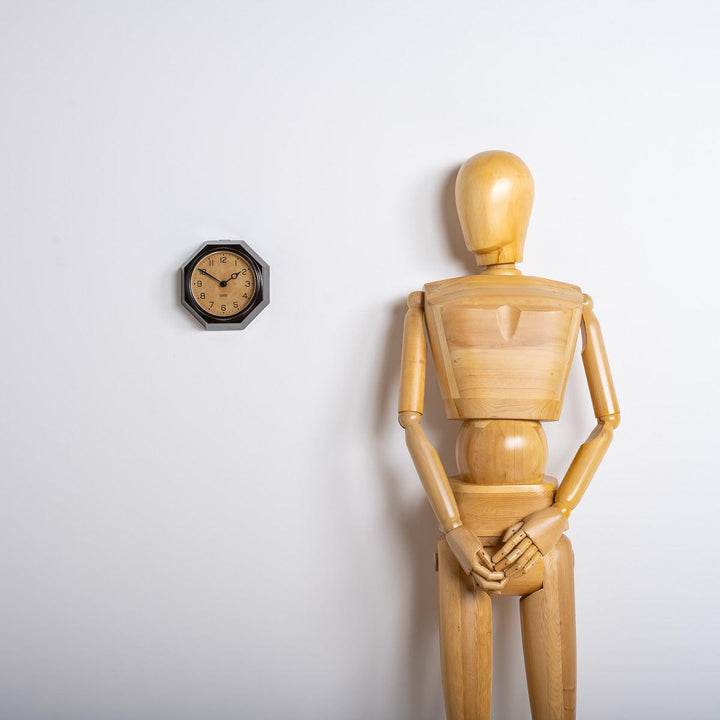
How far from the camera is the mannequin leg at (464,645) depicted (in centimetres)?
189

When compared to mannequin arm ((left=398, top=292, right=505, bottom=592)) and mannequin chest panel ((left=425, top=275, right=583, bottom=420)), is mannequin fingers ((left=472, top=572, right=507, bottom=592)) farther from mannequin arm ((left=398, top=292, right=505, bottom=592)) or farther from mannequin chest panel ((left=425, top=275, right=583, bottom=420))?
mannequin chest panel ((left=425, top=275, right=583, bottom=420))

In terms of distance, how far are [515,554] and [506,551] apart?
22 millimetres

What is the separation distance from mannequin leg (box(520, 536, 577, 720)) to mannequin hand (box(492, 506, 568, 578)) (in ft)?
0.23

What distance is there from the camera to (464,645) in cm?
190

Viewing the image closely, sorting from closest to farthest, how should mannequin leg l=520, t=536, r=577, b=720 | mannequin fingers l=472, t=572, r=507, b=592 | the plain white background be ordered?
mannequin fingers l=472, t=572, r=507, b=592 < mannequin leg l=520, t=536, r=577, b=720 < the plain white background

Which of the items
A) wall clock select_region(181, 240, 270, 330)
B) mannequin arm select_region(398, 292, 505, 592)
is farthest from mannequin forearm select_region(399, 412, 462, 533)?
wall clock select_region(181, 240, 270, 330)

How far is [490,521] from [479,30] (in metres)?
1.45

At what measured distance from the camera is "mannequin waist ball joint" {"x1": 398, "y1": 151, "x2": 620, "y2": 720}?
1.89 metres

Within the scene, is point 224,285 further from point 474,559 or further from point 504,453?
point 474,559

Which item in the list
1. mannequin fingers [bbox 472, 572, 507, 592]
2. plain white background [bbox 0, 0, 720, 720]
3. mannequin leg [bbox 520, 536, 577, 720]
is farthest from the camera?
plain white background [bbox 0, 0, 720, 720]

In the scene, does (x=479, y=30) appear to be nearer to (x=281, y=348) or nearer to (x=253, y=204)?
(x=253, y=204)

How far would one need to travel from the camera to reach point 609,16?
2.27 m

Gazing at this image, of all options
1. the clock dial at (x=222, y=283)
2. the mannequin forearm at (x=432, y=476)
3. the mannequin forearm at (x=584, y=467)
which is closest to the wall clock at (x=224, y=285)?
the clock dial at (x=222, y=283)

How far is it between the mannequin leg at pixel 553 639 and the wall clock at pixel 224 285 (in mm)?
1094
